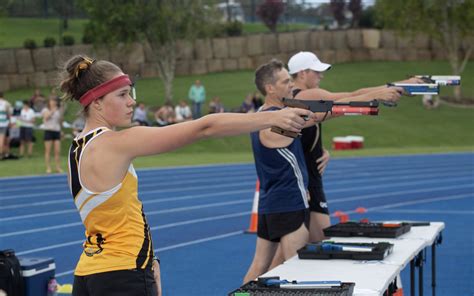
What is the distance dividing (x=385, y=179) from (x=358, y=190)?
2.12 metres

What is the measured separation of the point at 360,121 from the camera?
37094 millimetres

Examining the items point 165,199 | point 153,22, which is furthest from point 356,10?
point 165,199

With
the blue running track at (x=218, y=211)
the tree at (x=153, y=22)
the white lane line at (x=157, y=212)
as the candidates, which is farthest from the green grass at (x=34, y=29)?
the white lane line at (x=157, y=212)

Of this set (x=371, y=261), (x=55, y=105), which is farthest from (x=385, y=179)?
(x=371, y=261)

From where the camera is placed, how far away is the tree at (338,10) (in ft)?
184

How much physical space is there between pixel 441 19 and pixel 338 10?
13.6 meters

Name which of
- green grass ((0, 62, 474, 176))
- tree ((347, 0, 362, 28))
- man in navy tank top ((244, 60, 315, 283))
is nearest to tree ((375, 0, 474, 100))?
green grass ((0, 62, 474, 176))

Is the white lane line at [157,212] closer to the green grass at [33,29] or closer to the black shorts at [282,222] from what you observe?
the black shorts at [282,222]

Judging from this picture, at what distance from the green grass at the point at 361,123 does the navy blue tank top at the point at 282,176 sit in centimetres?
1462

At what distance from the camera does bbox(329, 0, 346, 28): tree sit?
184 feet

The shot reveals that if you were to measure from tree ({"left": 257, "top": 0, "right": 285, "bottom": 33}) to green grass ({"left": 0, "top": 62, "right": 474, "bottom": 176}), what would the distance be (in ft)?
17.8

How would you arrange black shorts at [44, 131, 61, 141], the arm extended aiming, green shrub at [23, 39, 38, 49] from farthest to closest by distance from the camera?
green shrub at [23, 39, 38, 49]
black shorts at [44, 131, 61, 141]
the arm extended aiming

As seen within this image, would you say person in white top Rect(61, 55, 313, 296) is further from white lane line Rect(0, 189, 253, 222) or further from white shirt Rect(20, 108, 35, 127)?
white shirt Rect(20, 108, 35, 127)

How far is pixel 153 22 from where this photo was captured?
130 ft
